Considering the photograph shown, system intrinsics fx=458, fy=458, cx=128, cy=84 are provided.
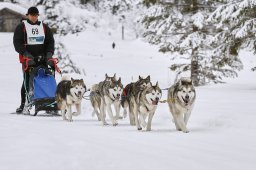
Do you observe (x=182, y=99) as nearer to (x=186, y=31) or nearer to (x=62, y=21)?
(x=186, y=31)

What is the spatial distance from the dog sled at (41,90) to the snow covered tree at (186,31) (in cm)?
786

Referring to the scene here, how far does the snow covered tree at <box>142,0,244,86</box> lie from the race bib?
304 inches

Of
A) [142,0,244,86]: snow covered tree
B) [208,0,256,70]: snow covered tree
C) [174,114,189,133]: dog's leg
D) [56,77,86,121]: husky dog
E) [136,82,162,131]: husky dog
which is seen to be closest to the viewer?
[174,114,189,133]: dog's leg

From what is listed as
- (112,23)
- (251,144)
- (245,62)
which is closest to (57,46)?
(245,62)

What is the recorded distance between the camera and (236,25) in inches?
577

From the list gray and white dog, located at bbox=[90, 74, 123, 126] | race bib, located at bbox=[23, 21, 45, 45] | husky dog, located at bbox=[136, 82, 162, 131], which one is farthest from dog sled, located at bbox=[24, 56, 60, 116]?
husky dog, located at bbox=[136, 82, 162, 131]

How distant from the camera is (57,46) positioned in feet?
78.3

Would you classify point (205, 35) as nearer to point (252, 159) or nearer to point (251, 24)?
point (251, 24)

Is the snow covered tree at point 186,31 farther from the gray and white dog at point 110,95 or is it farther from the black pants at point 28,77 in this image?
the gray and white dog at point 110,95

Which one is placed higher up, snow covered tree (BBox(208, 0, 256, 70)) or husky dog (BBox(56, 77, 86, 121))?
snow covered tree (BBox(208, 0, 256, 70))

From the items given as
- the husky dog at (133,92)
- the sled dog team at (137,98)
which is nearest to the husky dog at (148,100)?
the sled dog team at (137,98)

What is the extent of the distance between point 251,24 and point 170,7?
15.2 ft

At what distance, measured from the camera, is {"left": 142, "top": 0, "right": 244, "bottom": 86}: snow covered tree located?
17016mm

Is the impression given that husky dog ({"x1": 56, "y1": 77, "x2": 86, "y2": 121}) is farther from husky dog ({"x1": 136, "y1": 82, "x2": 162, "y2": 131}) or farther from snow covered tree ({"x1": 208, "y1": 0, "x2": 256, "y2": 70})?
snow covered tree ({"x1": 208, "y1": 0, "x2": 256, "y2": 70})
